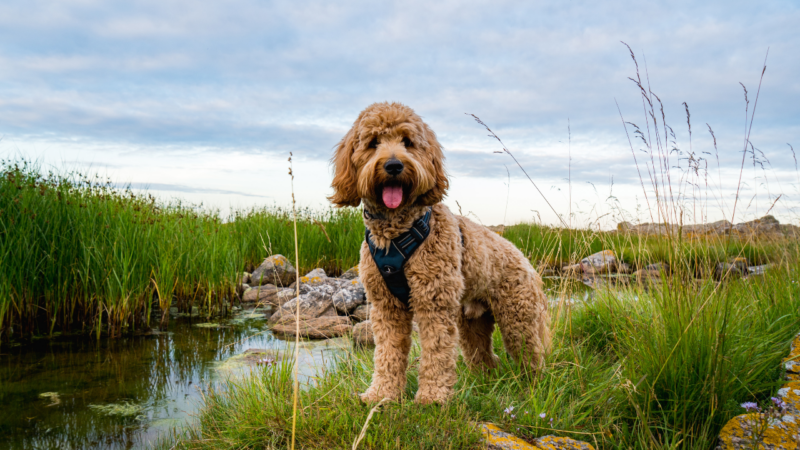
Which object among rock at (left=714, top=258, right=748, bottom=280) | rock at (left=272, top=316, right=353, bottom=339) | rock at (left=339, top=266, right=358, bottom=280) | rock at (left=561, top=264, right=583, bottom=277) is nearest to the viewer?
rock at (left=714, top=258, right=748, bottom=280)

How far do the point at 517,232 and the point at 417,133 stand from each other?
39.9ft

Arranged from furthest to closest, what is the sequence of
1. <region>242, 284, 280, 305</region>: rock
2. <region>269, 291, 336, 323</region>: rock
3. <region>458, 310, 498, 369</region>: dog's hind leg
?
<region>242, 284, 280, 305</region>: rock
<region>269, 291, 336, 323</region>: rock
<region>458, 310, 498, 369</region>: dog's hind leg

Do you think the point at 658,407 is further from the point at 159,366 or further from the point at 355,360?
the point at 159,366

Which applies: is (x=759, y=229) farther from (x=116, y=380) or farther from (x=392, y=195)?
(x=116, y=380)

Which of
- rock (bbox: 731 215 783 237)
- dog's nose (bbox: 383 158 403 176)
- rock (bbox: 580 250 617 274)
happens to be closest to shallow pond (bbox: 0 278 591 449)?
dog's nose (bbox: 383 158 403 176)

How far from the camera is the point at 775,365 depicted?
3330 mm

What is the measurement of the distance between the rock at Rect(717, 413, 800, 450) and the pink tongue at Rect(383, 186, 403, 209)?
2.41m

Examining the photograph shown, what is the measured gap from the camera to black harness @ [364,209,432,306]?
319 centimetres

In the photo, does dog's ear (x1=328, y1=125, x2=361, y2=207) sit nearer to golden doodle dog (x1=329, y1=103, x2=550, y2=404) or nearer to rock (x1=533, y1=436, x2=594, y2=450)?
golden doodle dog (x1=329, y1=103, x2=550, y2=404)

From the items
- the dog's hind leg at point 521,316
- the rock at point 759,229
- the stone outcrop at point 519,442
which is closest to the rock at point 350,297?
the dog's hind leg at point 521,316

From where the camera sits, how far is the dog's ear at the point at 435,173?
3.26 meters

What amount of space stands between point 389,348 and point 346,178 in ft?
4.05

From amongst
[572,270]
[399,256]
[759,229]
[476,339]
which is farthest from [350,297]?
[759,229]

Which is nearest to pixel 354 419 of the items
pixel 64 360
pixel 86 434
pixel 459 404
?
pixel 459 404
